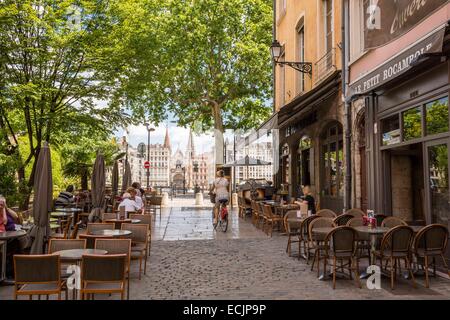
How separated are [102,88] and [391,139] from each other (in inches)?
387

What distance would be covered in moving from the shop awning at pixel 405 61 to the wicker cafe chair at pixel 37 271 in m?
5.72

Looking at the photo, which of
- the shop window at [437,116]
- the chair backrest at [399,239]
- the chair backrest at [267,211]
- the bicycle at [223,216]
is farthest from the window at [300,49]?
the chair backrest at [399,239]

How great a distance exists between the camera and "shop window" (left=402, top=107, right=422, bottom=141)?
820 cm

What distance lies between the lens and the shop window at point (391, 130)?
359 inches

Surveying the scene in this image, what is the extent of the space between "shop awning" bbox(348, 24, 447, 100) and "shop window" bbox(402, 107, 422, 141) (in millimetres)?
934

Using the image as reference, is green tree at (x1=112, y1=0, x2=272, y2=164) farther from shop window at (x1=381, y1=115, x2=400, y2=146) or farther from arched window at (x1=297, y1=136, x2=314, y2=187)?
shop window at (x1=381, y1=115, x2=400, y2=146)

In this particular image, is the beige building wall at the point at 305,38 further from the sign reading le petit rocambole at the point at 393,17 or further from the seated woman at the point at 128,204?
the seated woman at the point at 128,204

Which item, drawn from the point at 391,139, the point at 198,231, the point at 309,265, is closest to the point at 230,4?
the point at 198,231

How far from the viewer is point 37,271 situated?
4.63 metres

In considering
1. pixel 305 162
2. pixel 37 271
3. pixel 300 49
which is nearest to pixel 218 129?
pixel 300 49

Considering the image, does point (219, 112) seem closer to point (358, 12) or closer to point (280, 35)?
point (280, 35)

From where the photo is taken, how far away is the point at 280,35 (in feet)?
66.5

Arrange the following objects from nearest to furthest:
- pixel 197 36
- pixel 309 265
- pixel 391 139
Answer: pixel 309 265, pixel 391 139, pixel 197 36

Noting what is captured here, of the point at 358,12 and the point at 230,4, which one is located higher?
the point at 230,4
